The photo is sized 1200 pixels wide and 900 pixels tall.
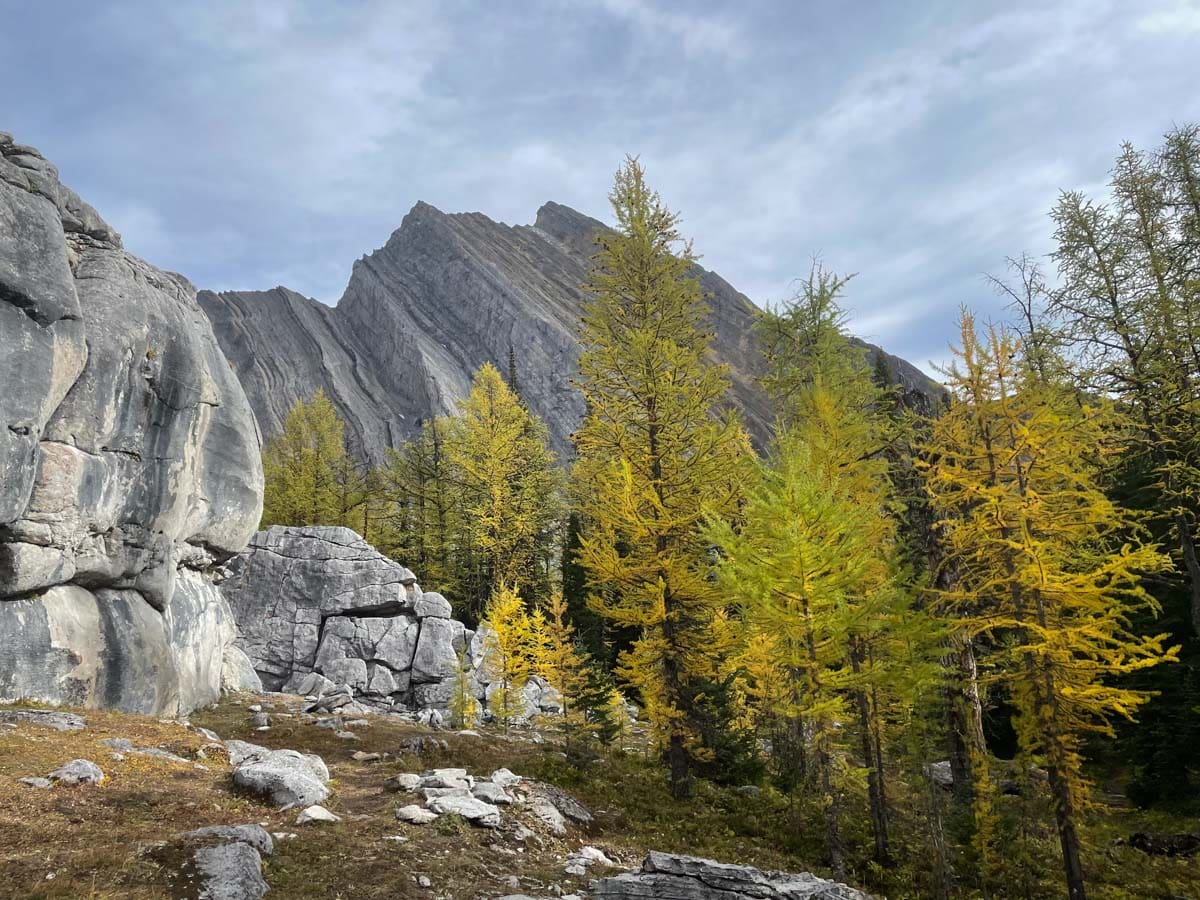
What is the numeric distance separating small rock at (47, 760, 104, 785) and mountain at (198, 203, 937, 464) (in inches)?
2464

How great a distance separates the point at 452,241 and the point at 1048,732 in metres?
103

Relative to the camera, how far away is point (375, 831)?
934cm

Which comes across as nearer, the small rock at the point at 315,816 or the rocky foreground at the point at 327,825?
the rocky foreground at the point at 327,825

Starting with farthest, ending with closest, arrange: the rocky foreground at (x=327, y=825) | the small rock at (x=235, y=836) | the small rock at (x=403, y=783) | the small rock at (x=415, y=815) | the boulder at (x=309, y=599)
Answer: the boulder at (x=309, y=599) → the small rock at (x=403, y=783) → the small rock at (x=415, y=815) → the small rock at (x=235, y=836) → the rocky foreground at (x=327, y=825)

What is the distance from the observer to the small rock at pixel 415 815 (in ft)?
32.6

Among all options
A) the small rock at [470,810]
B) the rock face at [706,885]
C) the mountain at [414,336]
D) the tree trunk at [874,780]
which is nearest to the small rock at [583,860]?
the rock face at [706,885]

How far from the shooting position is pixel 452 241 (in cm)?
10131

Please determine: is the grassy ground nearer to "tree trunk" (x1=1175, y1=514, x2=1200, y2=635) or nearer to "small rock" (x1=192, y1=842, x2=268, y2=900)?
"small rock" (x1=192, y1=842, x2=268, y2=900)

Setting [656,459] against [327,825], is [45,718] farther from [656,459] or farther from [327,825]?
[656,459]

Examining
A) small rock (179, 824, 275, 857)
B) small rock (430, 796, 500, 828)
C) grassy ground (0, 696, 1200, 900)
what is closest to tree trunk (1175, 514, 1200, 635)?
grassy ground (0, 696, 1200, 900)

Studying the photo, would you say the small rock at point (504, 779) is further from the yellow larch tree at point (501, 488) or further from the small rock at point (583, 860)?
the yellow larch tree at point (501, 488)

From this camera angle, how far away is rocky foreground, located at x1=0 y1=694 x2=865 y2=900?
7.14 meters

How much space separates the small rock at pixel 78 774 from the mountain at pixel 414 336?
62.6 m

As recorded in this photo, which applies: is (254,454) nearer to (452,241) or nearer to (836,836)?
(836,836)
